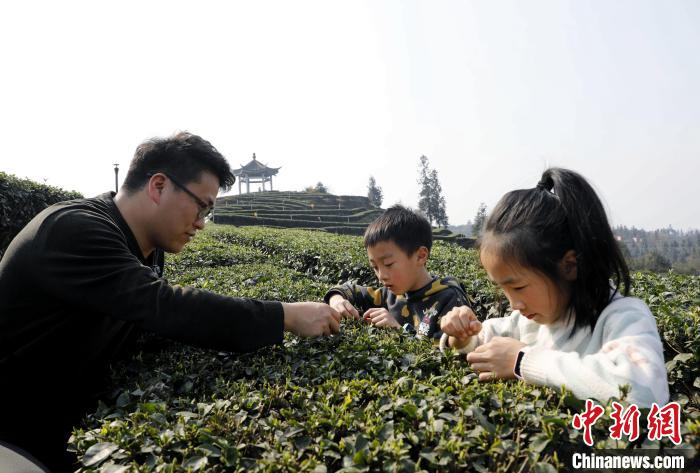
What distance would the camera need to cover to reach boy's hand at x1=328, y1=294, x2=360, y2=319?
2.85 meters

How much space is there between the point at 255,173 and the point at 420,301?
197 ft

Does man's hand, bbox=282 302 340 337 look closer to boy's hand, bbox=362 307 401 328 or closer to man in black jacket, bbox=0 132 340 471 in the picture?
man in black jacket, bbox=0 132 340 471

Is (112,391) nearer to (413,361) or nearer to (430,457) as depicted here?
(413,361)

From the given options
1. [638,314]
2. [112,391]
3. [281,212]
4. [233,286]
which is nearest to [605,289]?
[638,314]

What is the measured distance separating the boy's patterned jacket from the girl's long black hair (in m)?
1.07

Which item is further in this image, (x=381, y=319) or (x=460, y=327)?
(x=381, y=319)

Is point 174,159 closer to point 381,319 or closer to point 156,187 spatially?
point 156,187

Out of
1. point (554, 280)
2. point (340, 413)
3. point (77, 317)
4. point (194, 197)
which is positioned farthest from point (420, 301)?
point (77, 317)

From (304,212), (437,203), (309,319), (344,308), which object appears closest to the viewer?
(309,319)

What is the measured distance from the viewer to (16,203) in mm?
8172

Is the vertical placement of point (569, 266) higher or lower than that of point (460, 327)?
higher

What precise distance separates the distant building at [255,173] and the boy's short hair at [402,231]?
59347 mm

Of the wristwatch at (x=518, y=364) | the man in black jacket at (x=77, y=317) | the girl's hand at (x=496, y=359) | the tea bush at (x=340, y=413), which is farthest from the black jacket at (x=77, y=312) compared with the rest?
the wristwatch at (x=518, y=364)

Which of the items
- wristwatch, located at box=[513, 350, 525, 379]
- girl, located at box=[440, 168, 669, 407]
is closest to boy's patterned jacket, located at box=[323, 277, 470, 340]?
girl, located at box=[440, 168, 669, 407]
